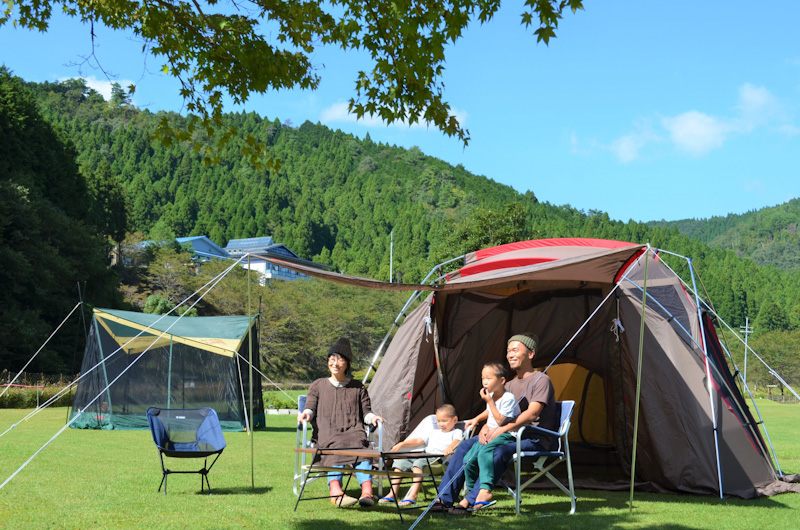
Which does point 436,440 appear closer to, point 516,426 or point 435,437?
point 435,437

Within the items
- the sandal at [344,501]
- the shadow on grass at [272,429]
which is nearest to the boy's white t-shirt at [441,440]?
the sandal at [344,501]

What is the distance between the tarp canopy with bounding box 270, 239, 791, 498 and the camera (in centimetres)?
558

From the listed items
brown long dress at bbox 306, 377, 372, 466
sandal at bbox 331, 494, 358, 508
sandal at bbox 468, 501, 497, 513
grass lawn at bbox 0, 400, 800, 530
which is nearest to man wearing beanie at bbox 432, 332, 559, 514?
sandal at bbox 468, 501, 497, 513

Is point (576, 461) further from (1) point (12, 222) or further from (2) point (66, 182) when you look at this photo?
(2) point (66, 182)

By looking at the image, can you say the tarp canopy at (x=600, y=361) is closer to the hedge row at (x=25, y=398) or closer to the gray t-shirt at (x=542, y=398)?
the gray t-shirt at (x=542, y=398)

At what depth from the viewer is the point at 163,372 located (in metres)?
11.7

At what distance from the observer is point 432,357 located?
23.1 feet

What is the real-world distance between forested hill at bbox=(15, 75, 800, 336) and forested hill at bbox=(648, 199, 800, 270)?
1701cm

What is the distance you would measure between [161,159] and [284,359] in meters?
65.0

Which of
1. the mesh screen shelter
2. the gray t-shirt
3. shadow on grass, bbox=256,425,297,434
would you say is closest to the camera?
the gray t-shirt

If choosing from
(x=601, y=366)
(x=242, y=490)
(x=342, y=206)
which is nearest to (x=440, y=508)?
(x=242, y=490)

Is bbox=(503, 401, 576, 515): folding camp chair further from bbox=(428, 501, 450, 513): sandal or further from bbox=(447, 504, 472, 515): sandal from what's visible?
bbox=(428, 501, 450, 513): sandal

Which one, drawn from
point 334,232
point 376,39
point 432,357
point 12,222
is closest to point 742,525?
point 432,357

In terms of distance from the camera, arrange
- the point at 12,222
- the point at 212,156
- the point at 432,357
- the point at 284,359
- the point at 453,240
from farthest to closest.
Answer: the point at 284,359 → the point at 453,240 → the point at 12,222 → the point at 432,357 → the point at 212,156
